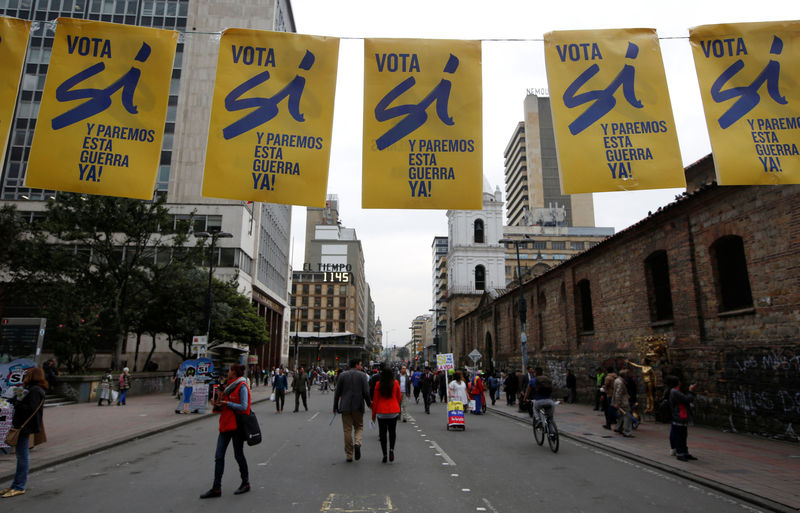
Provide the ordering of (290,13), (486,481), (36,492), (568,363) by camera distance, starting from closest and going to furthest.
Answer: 1. (36,492)
2. (486,481)
3. (568,363)
4. (290,13)

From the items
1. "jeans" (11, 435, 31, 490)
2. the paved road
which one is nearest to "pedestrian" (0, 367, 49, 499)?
"jeans" (11, 435, 31, 490)

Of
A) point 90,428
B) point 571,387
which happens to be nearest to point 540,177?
point 571,387

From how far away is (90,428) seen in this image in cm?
1295

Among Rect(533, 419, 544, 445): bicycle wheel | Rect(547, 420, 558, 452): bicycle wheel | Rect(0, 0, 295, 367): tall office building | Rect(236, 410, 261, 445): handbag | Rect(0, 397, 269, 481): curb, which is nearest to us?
Rect(236, 410, 261, 445): handbag

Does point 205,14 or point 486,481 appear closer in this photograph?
point 486,481

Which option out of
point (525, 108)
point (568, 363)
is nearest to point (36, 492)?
point (568, 363)

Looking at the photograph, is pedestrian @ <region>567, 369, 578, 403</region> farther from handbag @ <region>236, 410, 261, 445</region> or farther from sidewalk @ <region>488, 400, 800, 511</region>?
handbag @ <region>236, 410, 261, 445</region>

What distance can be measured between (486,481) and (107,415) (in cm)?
1514

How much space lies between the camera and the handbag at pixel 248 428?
20.6 ft

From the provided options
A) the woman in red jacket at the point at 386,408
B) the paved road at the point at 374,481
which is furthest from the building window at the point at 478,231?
the woman in red jacket at the point at 386,408

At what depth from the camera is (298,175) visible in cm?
671

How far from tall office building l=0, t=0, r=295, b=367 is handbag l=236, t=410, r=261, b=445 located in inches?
1449

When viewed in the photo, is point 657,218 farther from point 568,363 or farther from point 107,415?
point 107,415

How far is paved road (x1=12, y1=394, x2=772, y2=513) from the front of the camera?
5766mm
